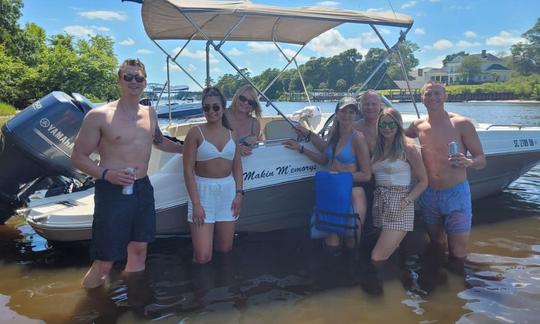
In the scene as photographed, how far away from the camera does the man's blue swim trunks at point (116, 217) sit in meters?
3.27

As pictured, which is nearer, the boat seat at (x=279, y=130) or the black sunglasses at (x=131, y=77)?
the black sunglasses at (x=131, y=77)

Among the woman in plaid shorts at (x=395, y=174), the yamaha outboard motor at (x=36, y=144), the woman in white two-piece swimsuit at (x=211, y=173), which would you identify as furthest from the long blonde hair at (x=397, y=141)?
the yamaha outboard motor at (x=36, y=144)

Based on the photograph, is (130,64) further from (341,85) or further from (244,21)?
(341,85)

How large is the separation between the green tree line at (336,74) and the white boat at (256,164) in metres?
0.72

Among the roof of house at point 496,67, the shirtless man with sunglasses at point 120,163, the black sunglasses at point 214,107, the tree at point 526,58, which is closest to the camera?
the shirtless man with sunglasses at point 120,163

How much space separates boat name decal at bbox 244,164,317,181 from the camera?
4.56m

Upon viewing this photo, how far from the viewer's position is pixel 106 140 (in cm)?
321

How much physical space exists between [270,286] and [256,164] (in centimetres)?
126

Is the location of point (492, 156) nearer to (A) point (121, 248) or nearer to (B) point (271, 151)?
(B) point (271, 151)

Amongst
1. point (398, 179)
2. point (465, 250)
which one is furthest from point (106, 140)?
point (465, 250)

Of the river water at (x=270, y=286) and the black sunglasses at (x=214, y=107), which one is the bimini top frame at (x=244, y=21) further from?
the river water at (x=270, y=286)

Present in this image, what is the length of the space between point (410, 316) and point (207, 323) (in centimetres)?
149

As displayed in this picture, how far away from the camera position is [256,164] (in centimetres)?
458

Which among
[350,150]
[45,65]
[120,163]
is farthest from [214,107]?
[45,65]
